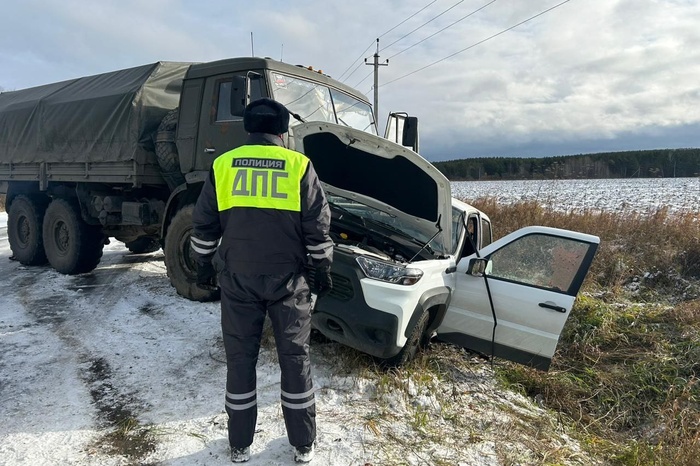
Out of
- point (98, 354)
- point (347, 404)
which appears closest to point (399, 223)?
point (347, 404)

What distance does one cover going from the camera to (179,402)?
10.7 feet

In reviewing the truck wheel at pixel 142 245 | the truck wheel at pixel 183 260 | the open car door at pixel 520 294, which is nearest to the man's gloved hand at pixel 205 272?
the open car door at pixel 520 294

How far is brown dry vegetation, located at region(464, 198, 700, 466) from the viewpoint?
11.0 ft

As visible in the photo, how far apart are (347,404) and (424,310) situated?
86 cm

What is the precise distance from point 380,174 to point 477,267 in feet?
4.05

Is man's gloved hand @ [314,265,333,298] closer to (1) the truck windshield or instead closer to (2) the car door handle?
(2) the car door handle

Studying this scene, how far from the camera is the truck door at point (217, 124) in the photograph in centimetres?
494

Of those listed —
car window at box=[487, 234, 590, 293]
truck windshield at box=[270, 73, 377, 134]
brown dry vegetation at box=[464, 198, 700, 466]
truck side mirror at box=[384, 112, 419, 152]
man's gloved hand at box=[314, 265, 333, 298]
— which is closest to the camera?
man's gloved hand at box=[314, 265, 333, 298]

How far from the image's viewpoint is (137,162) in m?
5.73

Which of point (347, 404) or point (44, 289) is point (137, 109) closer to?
point (44, 289)

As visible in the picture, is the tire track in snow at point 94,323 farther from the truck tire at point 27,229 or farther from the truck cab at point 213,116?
the truck cab at point 213,116

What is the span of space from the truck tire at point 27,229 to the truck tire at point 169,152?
3092 millimetres

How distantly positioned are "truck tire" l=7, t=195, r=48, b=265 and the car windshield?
18.0 feet

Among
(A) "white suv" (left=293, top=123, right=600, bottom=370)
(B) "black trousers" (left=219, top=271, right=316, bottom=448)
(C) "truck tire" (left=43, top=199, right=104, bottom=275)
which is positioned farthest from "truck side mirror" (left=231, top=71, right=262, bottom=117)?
(C) "truck tire" (left=43, top=199, right=104, bottom=275)
